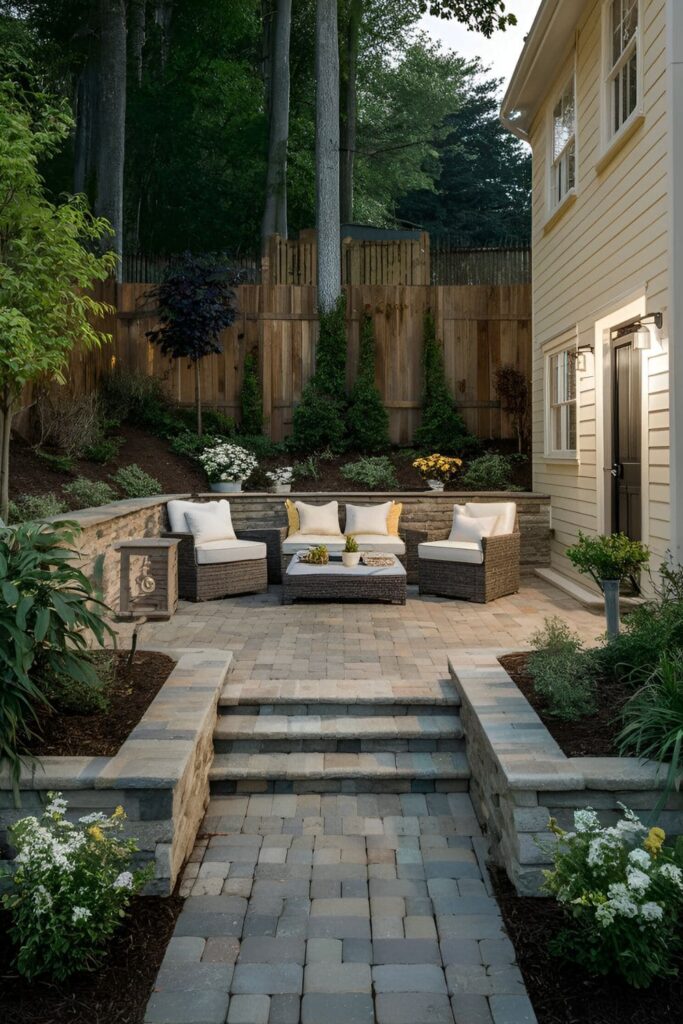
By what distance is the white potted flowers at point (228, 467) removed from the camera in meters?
10.3

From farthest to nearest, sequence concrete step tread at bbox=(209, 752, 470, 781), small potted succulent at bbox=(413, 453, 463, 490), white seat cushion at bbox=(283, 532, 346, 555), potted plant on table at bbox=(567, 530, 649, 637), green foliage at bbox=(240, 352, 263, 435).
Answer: green foliage at bbox=(240, 352, 263, 435), small potted succulent at bbox=(413, 453, 463, 490), white seat cushion at bbox=(283, 532, 346, 555), potted plant on table at bbox=(567, 530, 649, 637), concrete step tread at bbox=(209, 752, 470, 781)

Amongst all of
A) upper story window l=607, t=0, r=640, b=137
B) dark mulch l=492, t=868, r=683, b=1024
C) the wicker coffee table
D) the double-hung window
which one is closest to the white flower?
dark mulch l=492, t=868, r=683, b=1024

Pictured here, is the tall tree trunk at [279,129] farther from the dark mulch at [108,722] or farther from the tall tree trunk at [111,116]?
the dark mulch at [108,722]

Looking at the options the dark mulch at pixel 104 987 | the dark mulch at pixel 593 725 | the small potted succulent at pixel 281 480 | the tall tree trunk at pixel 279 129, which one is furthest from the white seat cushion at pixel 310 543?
the tall tree trunk at pixel 279 129

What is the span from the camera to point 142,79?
18812 millimetres

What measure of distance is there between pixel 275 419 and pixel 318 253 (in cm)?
250

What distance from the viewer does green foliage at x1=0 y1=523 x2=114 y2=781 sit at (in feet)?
10.3

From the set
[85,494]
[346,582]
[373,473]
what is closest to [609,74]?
[346,582]

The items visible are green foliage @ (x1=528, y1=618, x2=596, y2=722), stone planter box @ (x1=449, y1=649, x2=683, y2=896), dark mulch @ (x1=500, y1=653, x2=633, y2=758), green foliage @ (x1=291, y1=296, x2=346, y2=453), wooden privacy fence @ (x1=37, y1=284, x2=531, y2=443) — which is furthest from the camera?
wooden privacy fence @ (x1=37, y1=284, x2=531, y2=443)

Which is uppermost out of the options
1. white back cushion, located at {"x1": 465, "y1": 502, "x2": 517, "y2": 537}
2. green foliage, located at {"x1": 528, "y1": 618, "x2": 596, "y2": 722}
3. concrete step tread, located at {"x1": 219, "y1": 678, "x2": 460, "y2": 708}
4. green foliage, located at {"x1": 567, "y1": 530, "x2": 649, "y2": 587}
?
white back cushion, located at {"x1": 465, "y1": 502, "x2": 517, "y2": 537}

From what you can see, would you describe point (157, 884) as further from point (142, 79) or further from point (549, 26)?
point (142, 79)

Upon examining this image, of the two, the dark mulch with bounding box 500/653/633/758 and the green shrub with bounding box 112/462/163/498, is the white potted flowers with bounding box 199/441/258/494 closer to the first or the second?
the green shrub with bounding box 112/462/163/498

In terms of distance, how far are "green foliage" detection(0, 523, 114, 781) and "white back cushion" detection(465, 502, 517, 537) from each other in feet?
16.3

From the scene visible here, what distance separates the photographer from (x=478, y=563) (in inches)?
299
